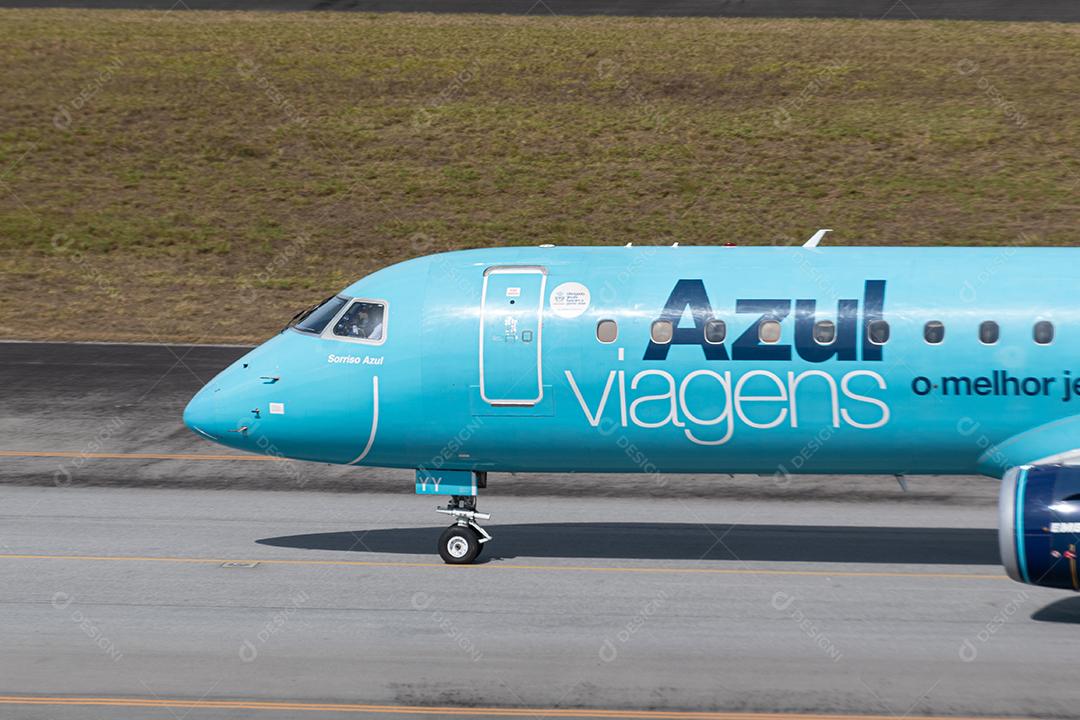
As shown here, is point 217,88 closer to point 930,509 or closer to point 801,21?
point 801,21

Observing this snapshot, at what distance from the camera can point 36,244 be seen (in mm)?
45219

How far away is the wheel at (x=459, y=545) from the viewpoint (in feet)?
63.0

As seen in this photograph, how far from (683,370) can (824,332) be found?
6.41 feet

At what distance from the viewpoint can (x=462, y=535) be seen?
63.1 ft

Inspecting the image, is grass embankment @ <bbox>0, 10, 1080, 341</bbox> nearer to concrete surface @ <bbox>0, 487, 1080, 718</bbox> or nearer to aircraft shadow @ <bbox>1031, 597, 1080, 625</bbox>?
concrete surface @ <bbox>0, 487, 1080, 718</bbox>

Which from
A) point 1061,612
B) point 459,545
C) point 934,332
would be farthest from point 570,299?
point 1061,612

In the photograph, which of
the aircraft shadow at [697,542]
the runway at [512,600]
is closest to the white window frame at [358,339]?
the runway at [512,600]

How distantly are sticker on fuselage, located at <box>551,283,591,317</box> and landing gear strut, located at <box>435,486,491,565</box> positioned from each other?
3126 millimetres

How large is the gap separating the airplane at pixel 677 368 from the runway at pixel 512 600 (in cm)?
168

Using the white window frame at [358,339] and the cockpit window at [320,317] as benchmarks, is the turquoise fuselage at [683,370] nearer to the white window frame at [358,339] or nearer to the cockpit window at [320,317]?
the white window frame at [358,339]

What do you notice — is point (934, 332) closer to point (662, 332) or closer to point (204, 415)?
point (662, 332)

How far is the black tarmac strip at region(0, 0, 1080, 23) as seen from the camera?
57.6 metres

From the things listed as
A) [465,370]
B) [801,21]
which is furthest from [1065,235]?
[465,370]

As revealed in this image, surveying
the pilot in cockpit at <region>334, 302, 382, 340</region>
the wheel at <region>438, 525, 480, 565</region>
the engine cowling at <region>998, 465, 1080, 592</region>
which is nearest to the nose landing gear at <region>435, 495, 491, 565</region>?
the wheel at <region>438, 525, 480, 565</region>
